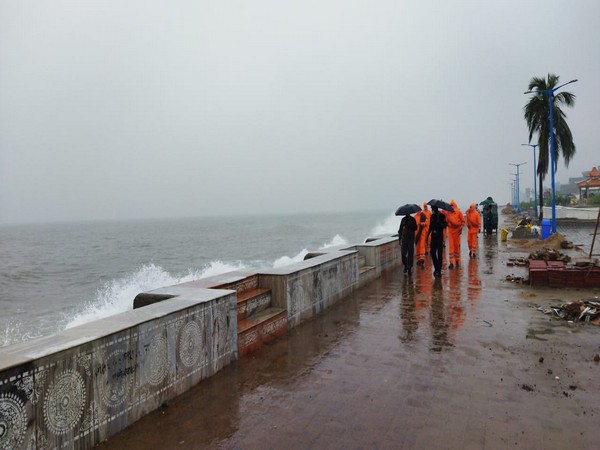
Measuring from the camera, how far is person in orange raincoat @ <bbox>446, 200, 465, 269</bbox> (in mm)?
11867

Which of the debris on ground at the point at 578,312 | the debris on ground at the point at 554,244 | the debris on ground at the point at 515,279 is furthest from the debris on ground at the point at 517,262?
the debris on ground at the point at 578,312

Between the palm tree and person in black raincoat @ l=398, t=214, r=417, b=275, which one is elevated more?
the palm tree

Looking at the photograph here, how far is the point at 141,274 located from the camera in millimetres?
32875

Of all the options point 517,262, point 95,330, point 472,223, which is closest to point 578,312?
point 517,262

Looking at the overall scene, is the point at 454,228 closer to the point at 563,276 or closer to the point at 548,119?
the point at 563,276

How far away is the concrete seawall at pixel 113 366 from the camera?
272 cm

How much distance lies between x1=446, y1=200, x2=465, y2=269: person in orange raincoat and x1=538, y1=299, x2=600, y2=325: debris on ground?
490cm

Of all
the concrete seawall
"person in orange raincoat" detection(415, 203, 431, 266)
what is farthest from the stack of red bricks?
the concrete seawall

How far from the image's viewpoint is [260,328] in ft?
18.4

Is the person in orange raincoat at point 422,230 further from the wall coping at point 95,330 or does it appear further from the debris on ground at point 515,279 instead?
the wall coping at point 95,330

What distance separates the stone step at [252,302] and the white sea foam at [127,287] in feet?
30.1

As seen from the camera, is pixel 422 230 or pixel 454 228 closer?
pixel 454 228

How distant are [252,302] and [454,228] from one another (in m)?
8.09

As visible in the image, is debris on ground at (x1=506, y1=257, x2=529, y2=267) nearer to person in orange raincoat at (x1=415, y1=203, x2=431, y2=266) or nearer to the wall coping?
person in orange raincoat at (x1=415, y1=203, x2=431, y2=266)
